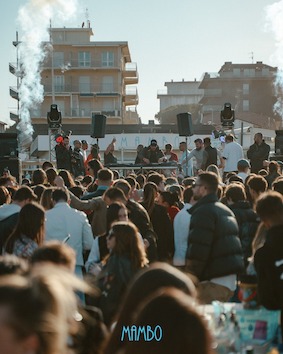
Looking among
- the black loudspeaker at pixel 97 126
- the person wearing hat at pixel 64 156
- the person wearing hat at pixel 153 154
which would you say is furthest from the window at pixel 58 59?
the person wearing hat at pixel 64 156

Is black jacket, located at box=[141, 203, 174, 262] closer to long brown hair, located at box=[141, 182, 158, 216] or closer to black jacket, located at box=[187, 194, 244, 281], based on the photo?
long brown hair, located at box=[141, 182, 158, 216]

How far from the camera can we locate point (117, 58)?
83.8 m

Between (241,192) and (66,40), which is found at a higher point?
(66,40)

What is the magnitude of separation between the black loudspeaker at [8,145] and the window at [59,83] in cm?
6131

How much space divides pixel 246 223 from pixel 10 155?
48.0 feet

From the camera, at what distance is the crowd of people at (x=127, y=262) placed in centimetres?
253

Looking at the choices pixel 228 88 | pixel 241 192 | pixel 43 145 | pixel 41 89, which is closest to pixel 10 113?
pixel 41 89

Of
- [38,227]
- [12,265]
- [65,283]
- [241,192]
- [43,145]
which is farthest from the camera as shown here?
[43,145]

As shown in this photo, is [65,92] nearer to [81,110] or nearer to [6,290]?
[81,110]

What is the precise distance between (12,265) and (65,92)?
81.1 metres

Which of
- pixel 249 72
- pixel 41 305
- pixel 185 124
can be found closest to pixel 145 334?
pixel 41 305

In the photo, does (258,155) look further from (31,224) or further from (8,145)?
(31,224)

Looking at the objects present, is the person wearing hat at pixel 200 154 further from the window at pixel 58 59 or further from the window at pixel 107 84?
the window at pixel 58 59

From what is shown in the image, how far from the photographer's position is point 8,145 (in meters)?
23.2
